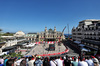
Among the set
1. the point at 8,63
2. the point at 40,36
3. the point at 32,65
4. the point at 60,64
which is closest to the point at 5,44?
the point at 8,63

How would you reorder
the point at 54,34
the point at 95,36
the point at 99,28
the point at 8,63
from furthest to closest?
the point at 54,34
the point at 95,36
the point at 99,28
the point at 8,63

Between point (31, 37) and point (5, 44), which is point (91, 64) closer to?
point (5, 44)

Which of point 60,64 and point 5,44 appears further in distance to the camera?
point 5,44

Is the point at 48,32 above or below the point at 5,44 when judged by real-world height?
above

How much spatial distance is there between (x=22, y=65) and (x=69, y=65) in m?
5.84

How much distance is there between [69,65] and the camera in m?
7.32

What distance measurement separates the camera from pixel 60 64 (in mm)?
7570

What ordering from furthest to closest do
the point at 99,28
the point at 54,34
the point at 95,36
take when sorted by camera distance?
the point at 54,34 → the point at 95,36 → the point at 99,28

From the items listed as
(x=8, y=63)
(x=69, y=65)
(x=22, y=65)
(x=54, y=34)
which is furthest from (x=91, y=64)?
(x=54, y=34)

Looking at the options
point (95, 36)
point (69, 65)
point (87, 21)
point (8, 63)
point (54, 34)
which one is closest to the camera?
point (69, 65)

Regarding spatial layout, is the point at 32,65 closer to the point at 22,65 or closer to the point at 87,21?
the point at 22,65

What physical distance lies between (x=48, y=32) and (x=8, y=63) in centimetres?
7048

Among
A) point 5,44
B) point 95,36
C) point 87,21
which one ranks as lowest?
point 5,44

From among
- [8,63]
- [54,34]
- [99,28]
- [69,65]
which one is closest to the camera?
[69,65]
